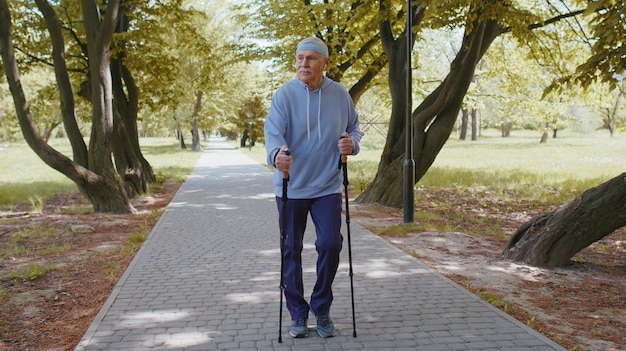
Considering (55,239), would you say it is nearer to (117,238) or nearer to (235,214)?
(117,238)

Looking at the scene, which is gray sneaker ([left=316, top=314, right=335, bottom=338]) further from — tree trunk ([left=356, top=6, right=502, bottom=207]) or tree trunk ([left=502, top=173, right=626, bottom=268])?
tree trunk ([left=356, top=6, right=502, bottom=207])

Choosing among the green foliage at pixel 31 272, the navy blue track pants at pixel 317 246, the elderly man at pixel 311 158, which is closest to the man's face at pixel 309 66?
the elderly man at pixel 311 158

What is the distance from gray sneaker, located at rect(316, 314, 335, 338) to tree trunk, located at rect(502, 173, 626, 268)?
3284 millimetres

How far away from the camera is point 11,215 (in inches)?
455

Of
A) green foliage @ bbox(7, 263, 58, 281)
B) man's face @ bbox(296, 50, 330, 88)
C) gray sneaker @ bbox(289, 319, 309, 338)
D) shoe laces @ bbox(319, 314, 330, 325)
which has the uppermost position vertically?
man's face @ bbox(296, 50, 330, 88)

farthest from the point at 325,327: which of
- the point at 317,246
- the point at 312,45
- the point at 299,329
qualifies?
the point at 312,45

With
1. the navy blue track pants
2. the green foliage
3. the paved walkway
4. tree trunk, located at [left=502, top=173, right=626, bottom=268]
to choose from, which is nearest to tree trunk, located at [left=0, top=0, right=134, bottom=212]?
the paved walkway

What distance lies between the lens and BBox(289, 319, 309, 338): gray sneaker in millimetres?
4230

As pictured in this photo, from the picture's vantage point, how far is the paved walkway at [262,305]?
4168 mm

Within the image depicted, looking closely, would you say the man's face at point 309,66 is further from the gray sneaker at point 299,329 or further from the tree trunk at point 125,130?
the tree trunk at point 125,130

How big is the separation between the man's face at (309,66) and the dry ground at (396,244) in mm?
2738

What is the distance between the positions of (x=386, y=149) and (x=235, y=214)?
3.69 meters

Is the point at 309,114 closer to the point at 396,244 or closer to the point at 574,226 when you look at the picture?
the point at 574,226

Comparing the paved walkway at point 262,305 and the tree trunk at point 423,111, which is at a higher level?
the tree trunk at point 423,111
